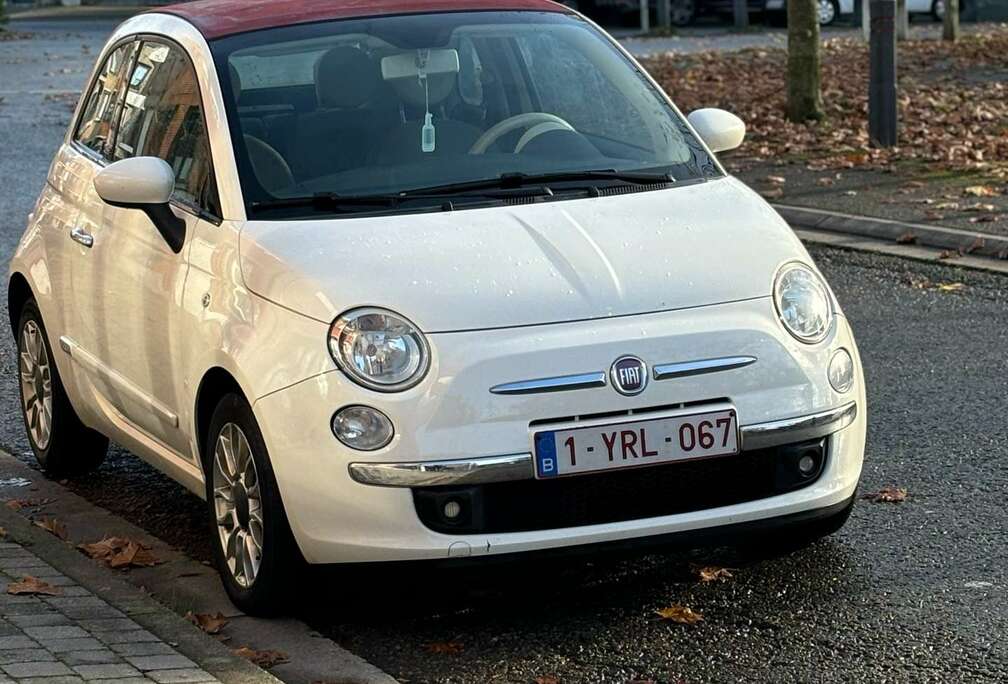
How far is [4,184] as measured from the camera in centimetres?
1569

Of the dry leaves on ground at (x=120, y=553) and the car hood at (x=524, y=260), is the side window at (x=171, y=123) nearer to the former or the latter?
the car hood at (x=524, y=260)

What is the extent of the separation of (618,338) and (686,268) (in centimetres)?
37

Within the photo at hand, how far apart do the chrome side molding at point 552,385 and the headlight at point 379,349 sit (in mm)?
213

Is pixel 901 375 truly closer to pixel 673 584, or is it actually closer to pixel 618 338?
pixel 673 584

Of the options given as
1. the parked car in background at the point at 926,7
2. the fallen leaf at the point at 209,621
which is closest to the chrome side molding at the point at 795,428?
the fallen leaf at the point at 209,621

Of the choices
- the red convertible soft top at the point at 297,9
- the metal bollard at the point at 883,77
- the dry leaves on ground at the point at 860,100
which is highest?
the red convertible soft top at the point at 297,9

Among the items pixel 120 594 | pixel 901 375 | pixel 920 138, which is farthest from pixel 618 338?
pixel 920 138

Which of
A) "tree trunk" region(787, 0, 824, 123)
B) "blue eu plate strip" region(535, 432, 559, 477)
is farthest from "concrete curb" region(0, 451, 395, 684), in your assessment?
"tree trunk" region(787, 0, 824, 123)

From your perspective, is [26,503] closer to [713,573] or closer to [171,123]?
[171,123]

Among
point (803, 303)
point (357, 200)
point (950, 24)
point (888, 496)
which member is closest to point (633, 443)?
point (803, 303)

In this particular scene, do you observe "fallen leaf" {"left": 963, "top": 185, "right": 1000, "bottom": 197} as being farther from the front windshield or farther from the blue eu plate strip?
the blue eu plate strip

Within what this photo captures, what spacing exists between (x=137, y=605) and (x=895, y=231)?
716 cm

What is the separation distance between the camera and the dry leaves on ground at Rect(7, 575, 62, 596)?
5.16 metres

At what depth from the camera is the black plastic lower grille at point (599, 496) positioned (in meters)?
4.75
